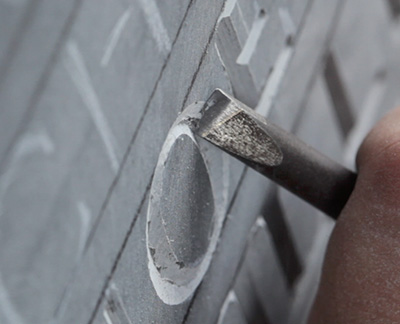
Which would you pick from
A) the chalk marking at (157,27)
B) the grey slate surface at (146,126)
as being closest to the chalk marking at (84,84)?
the grey slate surface at (146,126)

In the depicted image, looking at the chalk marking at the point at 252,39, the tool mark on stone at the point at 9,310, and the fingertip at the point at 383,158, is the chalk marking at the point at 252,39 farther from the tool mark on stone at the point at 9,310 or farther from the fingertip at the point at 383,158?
the tool mark on stone at the point at 9,310

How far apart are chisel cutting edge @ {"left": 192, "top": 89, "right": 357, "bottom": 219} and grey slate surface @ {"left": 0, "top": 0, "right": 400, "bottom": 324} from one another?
0.5 inches

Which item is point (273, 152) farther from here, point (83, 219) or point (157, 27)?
point (83, 219)

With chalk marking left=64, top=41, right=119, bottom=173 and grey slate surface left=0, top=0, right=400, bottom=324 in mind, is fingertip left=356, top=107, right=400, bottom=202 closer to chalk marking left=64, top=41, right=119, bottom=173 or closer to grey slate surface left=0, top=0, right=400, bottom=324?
grey slate surface left=0, top=0, right=400, bottom=324

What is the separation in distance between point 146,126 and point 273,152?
0.05 metres

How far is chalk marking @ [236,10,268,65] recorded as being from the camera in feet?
0.85

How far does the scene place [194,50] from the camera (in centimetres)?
23

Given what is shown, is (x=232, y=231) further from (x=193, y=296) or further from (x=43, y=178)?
(x=43, y=178)

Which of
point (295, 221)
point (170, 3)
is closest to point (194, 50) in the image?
point (170, 3)

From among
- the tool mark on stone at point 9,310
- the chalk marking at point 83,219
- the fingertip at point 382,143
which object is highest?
the fingertip at point 382,143

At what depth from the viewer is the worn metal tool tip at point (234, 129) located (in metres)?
0.22

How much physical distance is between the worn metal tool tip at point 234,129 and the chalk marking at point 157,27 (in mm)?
31

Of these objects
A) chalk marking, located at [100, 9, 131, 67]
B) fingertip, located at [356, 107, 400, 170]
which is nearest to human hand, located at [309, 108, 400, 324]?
fingertip, located at [356, 107, 400, 170]

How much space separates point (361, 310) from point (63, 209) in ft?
0.77
